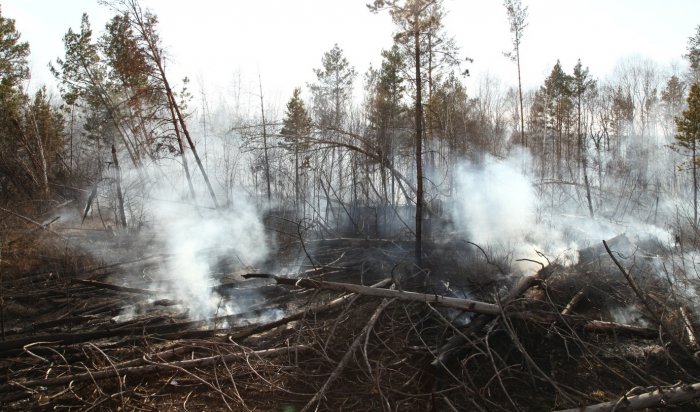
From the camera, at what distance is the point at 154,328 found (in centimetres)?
634

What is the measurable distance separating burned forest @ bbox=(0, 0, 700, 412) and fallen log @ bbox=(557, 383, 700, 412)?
2cm

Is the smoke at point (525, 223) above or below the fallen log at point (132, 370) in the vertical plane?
above

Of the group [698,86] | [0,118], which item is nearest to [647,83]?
[698,86]

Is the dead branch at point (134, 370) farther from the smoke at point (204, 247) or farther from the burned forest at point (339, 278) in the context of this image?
the smoke at point (204, 247)

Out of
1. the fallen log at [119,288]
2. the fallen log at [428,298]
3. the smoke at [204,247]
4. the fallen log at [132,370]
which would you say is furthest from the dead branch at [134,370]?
the fallen log at [119,288]

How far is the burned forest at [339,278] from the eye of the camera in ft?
16.0

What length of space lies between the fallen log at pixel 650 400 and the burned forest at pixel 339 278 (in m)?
0.02

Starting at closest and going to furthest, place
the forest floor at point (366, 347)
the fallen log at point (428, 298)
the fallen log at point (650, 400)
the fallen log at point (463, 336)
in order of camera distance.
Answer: the fallen log at point (650, 400) < the forest floor at point (366, 347) < the fallen log at point (463, 336) < the fallen log at point (428, 298)

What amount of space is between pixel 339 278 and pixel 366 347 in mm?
4593

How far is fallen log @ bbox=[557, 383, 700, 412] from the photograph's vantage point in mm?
3805

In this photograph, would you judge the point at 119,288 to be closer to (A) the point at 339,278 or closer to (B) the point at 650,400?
(A) the point at 339,278

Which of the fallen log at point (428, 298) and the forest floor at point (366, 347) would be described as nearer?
the forest floor at point (366, 347)

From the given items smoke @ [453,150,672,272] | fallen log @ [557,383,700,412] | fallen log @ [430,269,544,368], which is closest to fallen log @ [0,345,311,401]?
fallen log @ [430,269,544,368]

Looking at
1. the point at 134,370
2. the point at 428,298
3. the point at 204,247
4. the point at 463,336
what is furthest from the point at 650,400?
the point at 204,247
